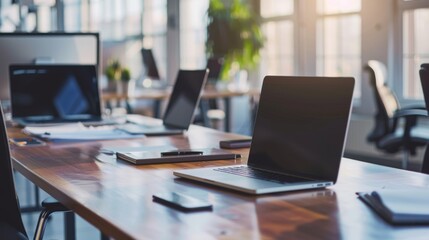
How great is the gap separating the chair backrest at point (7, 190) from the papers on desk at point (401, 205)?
0.89 m

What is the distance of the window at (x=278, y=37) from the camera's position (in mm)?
7738

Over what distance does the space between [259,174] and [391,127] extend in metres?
3.74

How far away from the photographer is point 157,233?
117 centimetres

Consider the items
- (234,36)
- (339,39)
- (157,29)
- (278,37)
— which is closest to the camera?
(339,39)

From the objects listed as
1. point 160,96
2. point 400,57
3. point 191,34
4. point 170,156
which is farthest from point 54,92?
point 191,34

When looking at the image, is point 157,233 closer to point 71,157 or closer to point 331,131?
point 331,131

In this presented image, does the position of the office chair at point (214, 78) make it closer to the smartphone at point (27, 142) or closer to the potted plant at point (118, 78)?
the potted plant at point (118, 78)

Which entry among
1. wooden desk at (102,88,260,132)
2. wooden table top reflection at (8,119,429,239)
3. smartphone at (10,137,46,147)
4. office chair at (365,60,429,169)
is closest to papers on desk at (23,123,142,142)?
smartphone at (10,137,46,147)

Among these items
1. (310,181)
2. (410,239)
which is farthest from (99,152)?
(410,239)

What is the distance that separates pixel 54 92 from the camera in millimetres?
3355

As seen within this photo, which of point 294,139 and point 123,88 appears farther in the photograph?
point 123,88

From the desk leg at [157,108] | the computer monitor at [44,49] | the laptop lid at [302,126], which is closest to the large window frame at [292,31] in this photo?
the desk leg at [157,108]

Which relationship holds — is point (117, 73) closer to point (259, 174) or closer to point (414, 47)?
point (414, 47)

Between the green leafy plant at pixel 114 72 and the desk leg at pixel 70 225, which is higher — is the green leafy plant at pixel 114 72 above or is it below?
above
